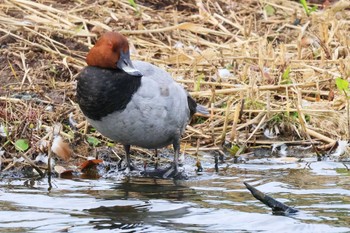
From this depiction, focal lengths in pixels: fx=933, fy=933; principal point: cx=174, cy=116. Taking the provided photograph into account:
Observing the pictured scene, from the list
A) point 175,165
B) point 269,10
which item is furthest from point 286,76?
point 269,10

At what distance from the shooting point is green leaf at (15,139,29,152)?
6.46 metres

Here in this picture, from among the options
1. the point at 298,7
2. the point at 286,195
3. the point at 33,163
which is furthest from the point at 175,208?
the point at 298,7

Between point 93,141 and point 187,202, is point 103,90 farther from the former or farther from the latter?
point 93,141

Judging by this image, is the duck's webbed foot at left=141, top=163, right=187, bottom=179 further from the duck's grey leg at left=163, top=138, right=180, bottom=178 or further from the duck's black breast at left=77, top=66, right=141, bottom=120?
the duck's black breast at left=77, top=66, right=141, bottom=120

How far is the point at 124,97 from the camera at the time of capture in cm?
588

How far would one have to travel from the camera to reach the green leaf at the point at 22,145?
254 inches

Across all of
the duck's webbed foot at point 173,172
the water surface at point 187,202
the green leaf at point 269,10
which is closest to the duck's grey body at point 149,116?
the duck's webbed foot at point 173,172

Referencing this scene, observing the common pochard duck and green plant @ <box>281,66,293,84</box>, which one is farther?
green plant @ <box>281,66,293,84</box>

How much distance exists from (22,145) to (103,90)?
0.94 metres

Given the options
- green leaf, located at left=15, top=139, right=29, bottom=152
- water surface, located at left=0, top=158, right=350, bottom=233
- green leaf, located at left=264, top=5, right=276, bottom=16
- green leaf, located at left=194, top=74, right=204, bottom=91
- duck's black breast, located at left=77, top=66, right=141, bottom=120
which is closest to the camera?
water surface, located at left=0, top=158, right=350, bottom=233

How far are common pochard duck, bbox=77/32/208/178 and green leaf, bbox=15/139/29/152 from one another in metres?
0.69

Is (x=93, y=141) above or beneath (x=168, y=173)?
above

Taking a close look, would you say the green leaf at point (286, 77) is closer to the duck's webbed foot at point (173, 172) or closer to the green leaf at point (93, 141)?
the duck's webbed foot at point (173, 172)

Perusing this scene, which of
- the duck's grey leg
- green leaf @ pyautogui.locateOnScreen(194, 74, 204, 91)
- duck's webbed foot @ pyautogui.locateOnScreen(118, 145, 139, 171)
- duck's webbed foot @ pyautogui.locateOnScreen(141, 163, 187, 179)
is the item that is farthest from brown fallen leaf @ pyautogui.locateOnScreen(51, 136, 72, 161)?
green leaf @ pyautogui.locateOnScreen(194, 74, 204, 91)
